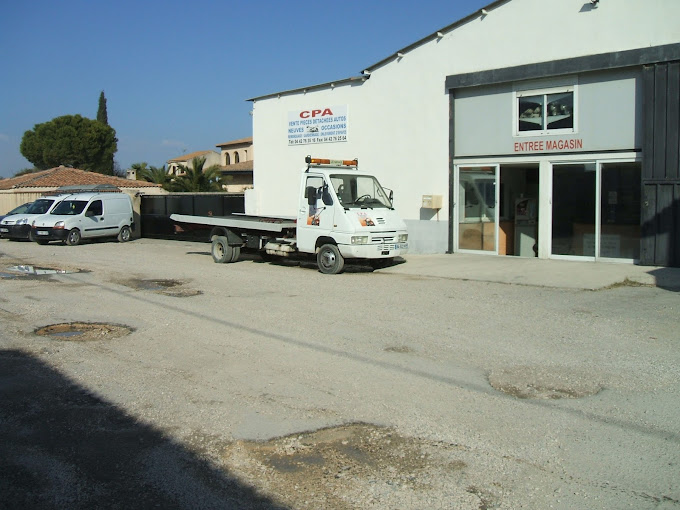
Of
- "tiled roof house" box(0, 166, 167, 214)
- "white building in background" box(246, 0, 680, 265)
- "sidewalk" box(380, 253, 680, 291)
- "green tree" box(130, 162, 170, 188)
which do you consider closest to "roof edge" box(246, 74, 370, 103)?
"white building in background" box(246, 0, 680, 265)

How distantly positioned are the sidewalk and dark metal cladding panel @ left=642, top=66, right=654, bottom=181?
2.15 m

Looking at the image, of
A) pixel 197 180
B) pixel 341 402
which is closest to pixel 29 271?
pixel 341 402

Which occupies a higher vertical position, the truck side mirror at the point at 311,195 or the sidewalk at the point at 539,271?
the truck side mirror at the point at 311,195

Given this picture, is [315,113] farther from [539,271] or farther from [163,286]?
Answer: [163,286]

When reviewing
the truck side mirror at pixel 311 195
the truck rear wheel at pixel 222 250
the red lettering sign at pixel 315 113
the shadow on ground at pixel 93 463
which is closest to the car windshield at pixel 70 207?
the red lettering sign at pixel 315 113

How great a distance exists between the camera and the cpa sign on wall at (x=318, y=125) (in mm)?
20453

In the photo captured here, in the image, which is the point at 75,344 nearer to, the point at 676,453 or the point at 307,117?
the point at 676,453

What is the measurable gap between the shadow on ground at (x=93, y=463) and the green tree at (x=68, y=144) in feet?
199

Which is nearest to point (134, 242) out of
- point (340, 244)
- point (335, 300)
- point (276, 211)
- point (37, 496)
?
point (276, 211)

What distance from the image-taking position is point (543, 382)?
6.55 metres

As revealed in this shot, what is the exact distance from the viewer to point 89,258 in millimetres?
19031

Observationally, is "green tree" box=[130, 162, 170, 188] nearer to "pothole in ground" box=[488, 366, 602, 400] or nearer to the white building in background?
the white building in background

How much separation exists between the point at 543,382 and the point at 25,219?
75.2ft

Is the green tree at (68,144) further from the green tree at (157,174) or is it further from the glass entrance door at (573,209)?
the glass entrance door at (573,209)
